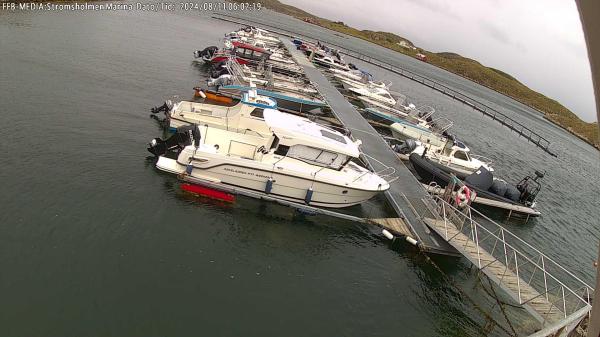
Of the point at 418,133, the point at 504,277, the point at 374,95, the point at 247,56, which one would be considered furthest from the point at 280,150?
the point at 247,56

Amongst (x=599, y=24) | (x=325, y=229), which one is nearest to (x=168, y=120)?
(x=325, y=229)

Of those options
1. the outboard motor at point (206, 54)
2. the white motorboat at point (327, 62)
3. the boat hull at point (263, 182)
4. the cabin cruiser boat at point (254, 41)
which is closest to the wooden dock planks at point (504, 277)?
the boat hull at point (263, 182)

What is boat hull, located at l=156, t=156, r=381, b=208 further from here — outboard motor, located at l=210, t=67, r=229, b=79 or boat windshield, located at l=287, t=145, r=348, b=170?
outboard motor, located at l=210, t=67, r=229, b=79

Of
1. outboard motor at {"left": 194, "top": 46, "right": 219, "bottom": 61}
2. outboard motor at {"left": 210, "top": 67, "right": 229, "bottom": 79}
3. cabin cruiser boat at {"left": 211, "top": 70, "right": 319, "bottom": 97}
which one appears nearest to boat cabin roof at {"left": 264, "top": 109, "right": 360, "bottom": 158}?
cabin cruiser boat at {"left": 211, "top": 70, "right": 319, "bottom": 97}

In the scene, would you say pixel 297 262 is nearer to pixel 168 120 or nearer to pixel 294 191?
pixel 294 191

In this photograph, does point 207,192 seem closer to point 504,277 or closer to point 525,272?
point 504,277

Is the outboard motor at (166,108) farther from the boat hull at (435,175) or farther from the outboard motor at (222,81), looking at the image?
the boat hull at (435,175)

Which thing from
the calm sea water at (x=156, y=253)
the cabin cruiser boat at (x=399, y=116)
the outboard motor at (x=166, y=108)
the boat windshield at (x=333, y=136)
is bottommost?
the calm sea water at (x=156, y=253)
